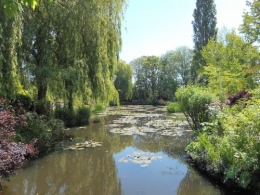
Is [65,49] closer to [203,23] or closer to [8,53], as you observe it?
[8,53]

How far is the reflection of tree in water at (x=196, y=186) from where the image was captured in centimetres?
429

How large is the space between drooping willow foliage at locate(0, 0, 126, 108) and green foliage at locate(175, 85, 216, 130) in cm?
401

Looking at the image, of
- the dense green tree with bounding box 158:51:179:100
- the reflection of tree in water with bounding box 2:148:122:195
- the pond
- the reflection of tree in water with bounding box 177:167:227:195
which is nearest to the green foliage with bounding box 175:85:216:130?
the pond

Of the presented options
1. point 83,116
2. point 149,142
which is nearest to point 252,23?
point 149,142

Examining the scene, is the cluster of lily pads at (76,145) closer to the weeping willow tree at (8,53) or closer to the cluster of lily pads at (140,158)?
the cluster of lily pads at (140,158)

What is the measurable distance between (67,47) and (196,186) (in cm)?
728

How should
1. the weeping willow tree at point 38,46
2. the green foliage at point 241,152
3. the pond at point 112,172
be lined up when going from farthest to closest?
the weeping willow tree at point 38,46, the pond at point 112,172, the green foliage at point 241,152

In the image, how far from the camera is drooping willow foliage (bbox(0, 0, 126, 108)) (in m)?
8.38

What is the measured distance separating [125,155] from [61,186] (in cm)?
270

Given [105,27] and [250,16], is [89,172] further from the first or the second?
[250,16]

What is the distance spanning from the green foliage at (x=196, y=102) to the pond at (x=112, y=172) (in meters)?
1.22

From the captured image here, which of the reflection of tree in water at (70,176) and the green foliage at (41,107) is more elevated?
the green foliage at (41,107)

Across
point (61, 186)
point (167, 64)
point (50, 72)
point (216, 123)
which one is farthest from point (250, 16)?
point (167, 64)

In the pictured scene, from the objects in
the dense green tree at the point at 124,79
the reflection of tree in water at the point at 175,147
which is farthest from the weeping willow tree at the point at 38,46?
→ the dense green tree at the point at 124,79
